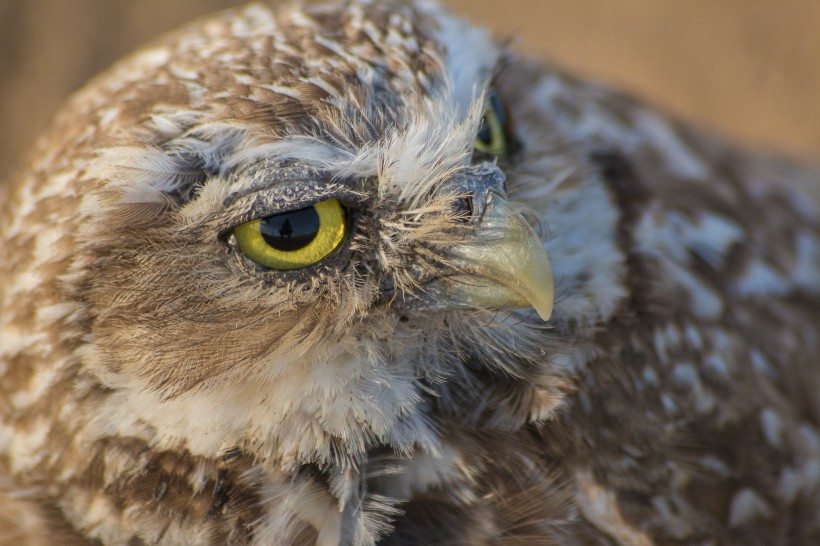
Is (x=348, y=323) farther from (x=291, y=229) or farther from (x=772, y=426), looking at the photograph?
(x=772, y=426)

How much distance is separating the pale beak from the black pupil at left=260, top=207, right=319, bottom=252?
27 cm

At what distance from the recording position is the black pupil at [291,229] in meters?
1.63

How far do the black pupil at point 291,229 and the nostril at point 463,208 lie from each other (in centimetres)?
27

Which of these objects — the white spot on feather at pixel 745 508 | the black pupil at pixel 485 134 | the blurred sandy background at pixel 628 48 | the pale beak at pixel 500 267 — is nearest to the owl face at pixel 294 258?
the pale beak at pixel 500 267

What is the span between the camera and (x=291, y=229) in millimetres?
1635

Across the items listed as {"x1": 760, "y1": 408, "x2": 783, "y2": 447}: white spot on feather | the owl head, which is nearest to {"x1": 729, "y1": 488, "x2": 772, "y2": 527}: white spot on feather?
{"x1": 760, "y1": 408, "x2": 783, "y2": 447}: white spot on feather

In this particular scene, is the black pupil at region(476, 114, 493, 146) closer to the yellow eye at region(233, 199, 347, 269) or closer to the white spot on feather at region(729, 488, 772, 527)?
the yellow eye at region(233, 199, 347, 269)

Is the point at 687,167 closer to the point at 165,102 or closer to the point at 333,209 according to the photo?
the point at 333,209

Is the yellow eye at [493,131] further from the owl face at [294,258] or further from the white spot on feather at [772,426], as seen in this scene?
the white spot on feather at [772,426]

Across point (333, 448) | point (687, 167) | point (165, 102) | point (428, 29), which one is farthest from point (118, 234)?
point (687, 167)

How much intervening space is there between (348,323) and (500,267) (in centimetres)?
32

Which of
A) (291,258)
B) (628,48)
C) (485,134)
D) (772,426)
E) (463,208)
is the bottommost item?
(772,426)

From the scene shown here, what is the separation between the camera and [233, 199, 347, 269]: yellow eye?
1.63 metres

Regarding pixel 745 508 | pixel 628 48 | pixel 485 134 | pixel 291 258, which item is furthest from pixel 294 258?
pixel 628 48
